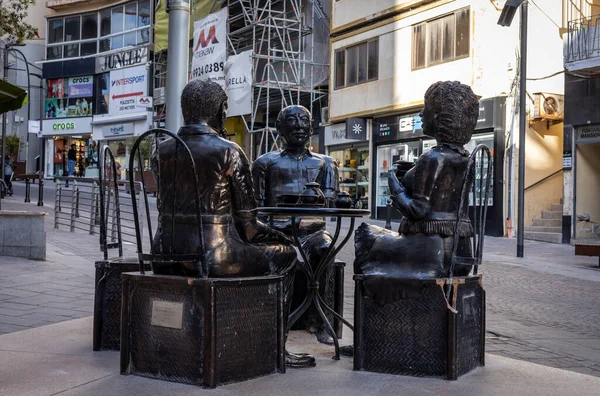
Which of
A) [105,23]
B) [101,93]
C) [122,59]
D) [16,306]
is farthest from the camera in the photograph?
[105,23]

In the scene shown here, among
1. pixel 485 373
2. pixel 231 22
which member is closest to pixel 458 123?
pixel 485 373

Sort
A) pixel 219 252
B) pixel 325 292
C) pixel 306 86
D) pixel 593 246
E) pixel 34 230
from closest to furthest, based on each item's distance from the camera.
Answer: pixel 219 252 → pixel 325 292 → pixel 34 230 → pixel 593 246 → pixel 306 86

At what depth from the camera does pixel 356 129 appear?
83.2 feet

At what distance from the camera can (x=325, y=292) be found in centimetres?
557

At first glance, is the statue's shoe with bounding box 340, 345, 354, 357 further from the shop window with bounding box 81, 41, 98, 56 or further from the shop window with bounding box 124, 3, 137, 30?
the shop window with bounding box 81, 41, 98, 56

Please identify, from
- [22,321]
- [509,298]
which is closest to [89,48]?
[509,298]

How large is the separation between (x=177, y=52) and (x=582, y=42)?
13764 millimetres

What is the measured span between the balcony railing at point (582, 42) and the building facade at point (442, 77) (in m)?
1.87

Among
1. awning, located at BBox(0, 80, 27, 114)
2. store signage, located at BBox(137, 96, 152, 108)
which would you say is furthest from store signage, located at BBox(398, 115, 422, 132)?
store signage, located at BBox(137, 96, 152, 108)

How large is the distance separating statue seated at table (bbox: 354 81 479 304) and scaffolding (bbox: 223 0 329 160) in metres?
22.1

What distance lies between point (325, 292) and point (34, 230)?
662 centimetres

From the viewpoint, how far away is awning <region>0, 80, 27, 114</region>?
31.9 feet

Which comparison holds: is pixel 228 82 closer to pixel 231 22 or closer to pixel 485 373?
pixel 231 22

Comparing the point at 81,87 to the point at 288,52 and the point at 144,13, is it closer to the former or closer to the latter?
the point at 144,13
